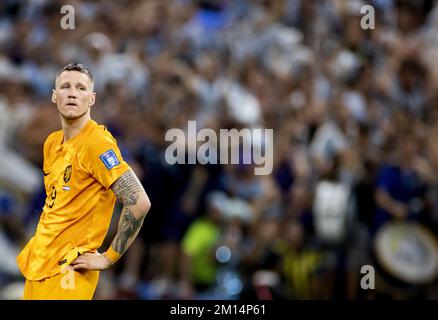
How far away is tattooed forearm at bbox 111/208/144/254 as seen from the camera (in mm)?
4965

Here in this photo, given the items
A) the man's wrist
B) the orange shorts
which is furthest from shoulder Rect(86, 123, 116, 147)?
the orange shorts

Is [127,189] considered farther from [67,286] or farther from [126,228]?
[67,286]

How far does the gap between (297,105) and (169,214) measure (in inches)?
100

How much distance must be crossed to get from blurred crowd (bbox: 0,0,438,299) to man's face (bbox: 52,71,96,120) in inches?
140

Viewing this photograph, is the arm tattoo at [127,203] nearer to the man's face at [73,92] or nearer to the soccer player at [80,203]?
the soccer player at [80,203]

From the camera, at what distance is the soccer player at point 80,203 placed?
4941mm

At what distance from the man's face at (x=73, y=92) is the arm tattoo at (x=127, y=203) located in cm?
42

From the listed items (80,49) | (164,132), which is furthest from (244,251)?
(80,49)

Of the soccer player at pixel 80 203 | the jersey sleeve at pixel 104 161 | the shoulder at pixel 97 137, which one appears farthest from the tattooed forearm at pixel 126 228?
the shoulder at pixel 97 137

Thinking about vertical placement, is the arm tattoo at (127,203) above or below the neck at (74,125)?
below

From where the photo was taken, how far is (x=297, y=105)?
38.5 ft

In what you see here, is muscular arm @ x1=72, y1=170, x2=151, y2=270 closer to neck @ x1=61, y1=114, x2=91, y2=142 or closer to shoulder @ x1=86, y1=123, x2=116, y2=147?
shoulder @ x1=86, y1=123, x2=116, y2=147
